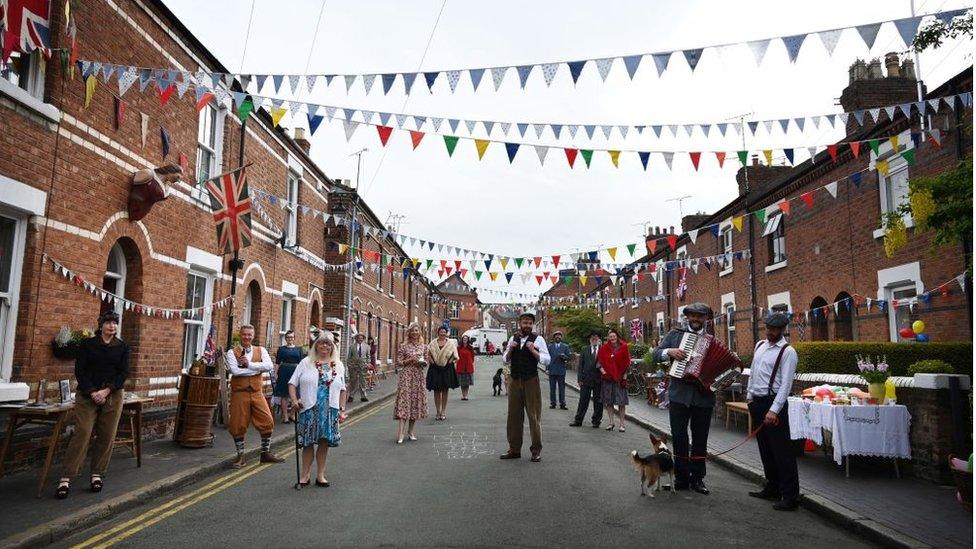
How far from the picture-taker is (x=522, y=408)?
849 centimetres

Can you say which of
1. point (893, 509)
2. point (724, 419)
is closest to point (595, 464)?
point (893, 509)

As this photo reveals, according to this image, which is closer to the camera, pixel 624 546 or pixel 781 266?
pixel 624 546

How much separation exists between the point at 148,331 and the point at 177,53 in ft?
15.8

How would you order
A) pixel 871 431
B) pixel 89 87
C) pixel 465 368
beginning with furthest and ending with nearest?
pixel 465 368, pixel 89 87, pixel 871 431

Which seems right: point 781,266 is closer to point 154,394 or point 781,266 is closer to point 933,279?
point 933,279

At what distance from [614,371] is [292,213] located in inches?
390

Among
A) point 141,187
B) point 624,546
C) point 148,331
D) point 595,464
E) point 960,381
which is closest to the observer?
point 624,546

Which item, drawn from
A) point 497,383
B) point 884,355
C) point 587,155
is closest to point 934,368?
point 884,355

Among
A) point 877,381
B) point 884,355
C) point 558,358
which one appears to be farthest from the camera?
point 558,358

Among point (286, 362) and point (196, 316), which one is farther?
point (196, 316)

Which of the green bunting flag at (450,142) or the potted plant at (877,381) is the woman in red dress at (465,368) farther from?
the potted plant at (877,381)

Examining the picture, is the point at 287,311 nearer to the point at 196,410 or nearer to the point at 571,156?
the point at 196,410

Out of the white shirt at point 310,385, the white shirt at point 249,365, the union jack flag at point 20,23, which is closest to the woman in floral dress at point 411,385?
the white shirt at point 249,365

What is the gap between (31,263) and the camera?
24.8 ft
